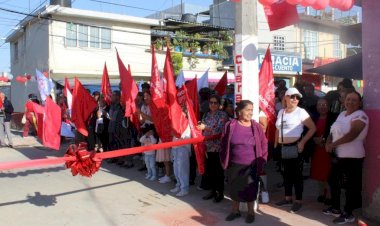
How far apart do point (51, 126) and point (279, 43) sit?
22958mm

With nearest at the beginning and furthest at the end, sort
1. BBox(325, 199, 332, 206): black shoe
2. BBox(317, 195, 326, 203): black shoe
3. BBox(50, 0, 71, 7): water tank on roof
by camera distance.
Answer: BBox(325, 199, 332, 206): black shoe
BBox(317, 195, 326, 203): black shoe
BBox(50, 0, 71, 7): water tank on roof

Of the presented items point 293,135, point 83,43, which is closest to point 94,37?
point 83,43

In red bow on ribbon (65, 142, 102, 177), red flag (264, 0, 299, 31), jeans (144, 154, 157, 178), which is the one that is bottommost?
jeans (144, 154, 157, 178)

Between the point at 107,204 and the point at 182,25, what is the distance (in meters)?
19.1

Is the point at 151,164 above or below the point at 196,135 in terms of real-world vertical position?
below

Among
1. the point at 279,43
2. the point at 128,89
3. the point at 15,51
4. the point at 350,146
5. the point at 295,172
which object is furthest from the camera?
the point at 15,51

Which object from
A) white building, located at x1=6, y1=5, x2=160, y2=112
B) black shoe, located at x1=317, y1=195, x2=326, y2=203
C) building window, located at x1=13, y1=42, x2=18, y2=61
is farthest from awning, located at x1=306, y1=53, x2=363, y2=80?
building window, located at x1=13, y1=42, x2=18, y2=61

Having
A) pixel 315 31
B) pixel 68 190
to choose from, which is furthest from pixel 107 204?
pixel 315 31

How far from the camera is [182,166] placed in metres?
7.07

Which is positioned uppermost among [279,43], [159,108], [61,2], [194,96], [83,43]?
[61,2]

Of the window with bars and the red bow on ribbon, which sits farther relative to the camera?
the window with bars

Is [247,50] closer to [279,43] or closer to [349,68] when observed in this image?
[349,68]

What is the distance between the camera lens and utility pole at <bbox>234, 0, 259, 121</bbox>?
→ 593 cm

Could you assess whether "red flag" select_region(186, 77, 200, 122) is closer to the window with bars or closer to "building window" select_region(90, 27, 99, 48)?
the window with bars
